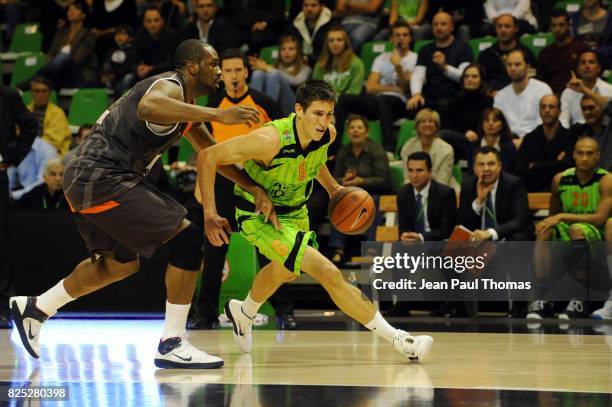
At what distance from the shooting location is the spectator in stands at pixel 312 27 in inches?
459

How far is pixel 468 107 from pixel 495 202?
1.58 m

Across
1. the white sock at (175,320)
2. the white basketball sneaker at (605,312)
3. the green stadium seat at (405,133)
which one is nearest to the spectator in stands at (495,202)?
Answer: the white basketball sneaker at (605,312)

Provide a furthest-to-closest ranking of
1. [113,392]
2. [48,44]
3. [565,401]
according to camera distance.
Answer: [48,44]
[113,392]
[565,401]

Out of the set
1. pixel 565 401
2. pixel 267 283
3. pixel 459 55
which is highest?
pixel 459 55

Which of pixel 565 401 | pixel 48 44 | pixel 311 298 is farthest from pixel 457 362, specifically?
pixel 48 44

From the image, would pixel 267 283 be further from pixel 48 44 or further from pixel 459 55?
pixel 48 44

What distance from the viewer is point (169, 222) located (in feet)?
17.4

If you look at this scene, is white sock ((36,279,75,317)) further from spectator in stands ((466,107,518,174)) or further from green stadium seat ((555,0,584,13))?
green stadium seat ((555,0,584,13))

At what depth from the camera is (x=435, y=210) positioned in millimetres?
9148

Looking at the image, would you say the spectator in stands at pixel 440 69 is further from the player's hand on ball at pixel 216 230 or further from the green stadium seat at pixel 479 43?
the player's hand on ball at pixel 216 230

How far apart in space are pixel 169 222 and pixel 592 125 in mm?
5422

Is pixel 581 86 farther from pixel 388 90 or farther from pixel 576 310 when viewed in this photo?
pixel 388 90

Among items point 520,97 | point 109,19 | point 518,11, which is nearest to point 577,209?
point 520,97

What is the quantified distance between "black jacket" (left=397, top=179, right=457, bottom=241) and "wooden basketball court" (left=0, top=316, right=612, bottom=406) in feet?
4.64
